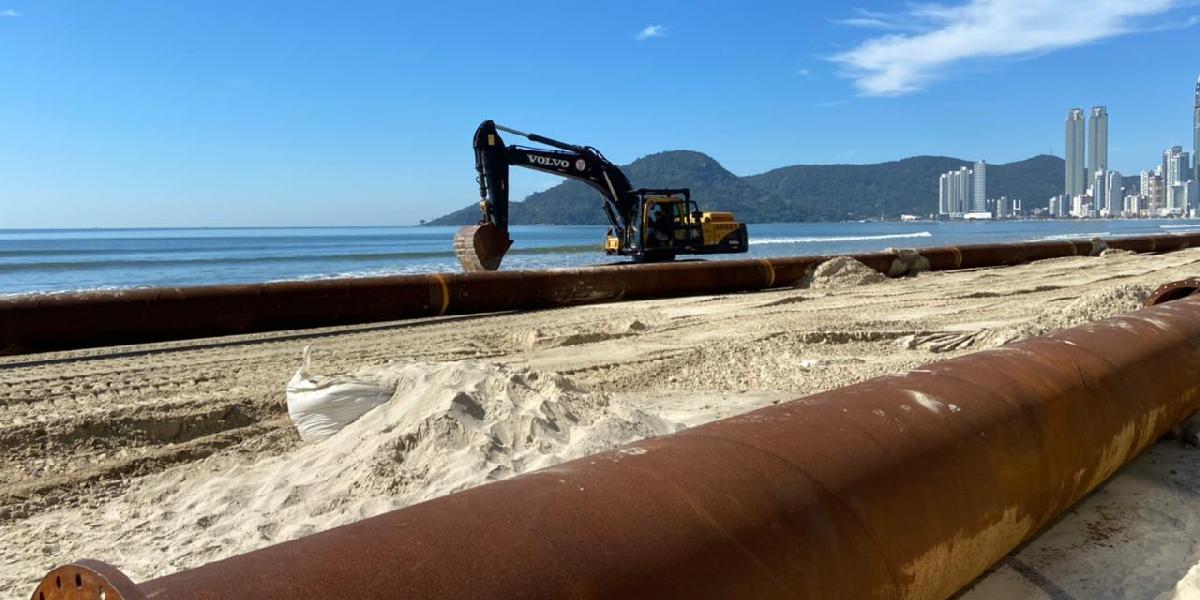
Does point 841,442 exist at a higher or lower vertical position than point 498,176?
lower

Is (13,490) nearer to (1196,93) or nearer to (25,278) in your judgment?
(25,278)

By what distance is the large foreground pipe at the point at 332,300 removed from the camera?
8.18m

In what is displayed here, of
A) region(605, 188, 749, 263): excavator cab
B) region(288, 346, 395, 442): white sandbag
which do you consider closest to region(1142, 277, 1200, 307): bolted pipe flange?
region(288, 346, 395, 442): white sandbag

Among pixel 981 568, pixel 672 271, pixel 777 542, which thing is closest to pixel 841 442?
pixel 777 542

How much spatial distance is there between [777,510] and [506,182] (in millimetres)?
16239

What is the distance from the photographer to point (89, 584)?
1330 millimetres

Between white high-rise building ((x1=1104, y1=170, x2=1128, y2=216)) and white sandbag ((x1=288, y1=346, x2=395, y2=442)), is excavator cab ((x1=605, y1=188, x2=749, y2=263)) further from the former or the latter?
white high-rise building ((x1=1104, y1=170, x2=1128, y2=216))

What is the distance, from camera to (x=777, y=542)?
1.85m

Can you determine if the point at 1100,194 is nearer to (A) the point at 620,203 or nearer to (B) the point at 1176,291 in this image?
(A) the point at 620,203

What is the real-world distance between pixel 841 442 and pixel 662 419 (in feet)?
8.56

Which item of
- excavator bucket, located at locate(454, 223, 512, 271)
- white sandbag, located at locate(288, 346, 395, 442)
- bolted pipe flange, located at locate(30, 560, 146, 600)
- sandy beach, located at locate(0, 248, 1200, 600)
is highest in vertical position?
excavator bucket, located at locate(454, 223, 512, 271)

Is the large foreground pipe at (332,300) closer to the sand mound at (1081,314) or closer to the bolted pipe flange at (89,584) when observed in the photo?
the sand mound at (1081,314)

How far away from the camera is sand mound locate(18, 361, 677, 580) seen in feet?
11.5

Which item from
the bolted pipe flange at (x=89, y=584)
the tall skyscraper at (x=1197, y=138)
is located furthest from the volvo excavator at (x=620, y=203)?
the tall skyscraper at (x=1197, y=138)
